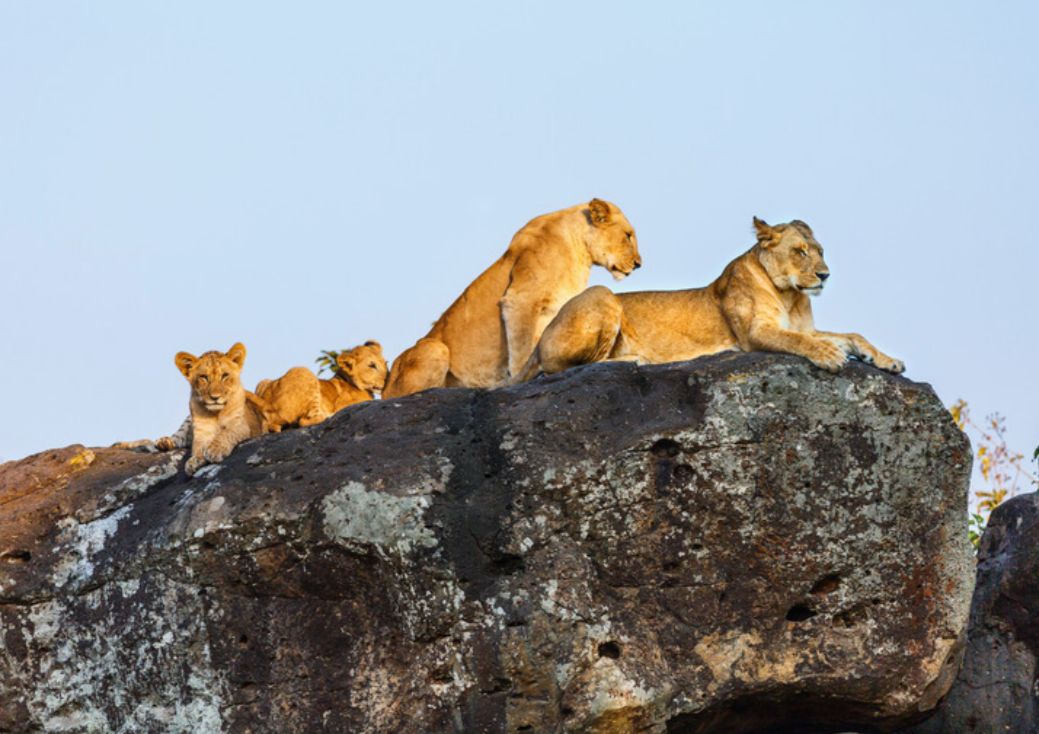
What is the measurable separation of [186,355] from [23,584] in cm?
244

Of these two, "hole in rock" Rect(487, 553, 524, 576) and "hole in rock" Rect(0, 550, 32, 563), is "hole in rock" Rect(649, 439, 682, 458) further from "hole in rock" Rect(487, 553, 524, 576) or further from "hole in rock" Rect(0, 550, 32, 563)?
"hole in rock" Rect(0, 550, 32, 563)

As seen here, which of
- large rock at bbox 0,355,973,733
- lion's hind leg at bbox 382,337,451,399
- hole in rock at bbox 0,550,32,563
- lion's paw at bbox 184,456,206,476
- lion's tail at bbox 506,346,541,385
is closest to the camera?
large rock at bbox 0,355,973,733

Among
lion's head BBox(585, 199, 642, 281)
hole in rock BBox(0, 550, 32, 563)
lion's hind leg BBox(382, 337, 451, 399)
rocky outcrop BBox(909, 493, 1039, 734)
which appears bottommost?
rocky outcrop BBox(909, 493, 1039, 734)

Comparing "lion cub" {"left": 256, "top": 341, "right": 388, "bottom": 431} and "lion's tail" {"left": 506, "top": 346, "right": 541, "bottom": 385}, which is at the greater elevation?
"lion cub" {"left": 256, "top": 341, "right": 388, "bottom": 431}

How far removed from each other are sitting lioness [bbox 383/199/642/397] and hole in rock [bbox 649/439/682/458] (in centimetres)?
365

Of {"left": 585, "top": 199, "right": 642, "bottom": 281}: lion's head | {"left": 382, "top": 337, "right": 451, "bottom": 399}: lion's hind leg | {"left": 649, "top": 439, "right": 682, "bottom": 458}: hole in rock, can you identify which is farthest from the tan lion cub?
{"left": 585, "top": 199, "right": 642, "bottom": 281}: lion's head

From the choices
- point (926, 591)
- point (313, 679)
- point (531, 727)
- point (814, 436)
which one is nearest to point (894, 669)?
point (926, 591)

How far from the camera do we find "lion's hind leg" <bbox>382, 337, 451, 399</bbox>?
55.7 ft

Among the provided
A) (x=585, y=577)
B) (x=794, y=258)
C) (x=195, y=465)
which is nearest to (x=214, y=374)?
(x=195, y=465)

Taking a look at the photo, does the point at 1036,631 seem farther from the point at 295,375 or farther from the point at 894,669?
the point at 295,375

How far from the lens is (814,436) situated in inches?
533

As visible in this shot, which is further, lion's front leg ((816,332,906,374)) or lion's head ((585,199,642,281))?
lion's head ((585,199,642,281))

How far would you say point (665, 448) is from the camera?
13508 mm

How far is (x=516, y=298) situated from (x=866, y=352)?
4147 millimetres
